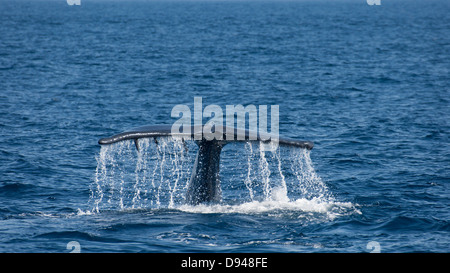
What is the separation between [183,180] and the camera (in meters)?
19.5

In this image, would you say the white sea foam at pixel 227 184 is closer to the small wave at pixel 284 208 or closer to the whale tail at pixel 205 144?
the small wave at pixel 284 208

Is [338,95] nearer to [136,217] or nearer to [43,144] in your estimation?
[43,144]

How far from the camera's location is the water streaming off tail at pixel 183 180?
56.9 ft

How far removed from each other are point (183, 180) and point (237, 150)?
4.40m

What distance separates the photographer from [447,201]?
1728cm

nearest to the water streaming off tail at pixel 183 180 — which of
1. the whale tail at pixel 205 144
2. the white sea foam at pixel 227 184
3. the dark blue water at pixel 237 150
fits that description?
the white sea foam at pixel 227 184

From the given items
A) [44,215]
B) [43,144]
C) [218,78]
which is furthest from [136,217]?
[218,78]

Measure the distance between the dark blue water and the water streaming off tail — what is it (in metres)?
0.11

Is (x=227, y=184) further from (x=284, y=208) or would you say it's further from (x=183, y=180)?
(x=284, y=208)

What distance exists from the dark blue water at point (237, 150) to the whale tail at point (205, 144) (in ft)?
1.31

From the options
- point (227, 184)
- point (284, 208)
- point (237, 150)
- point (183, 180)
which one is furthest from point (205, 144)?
point (237, 150)

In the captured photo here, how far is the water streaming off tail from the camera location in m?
17.3

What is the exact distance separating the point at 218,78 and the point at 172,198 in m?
24.8
